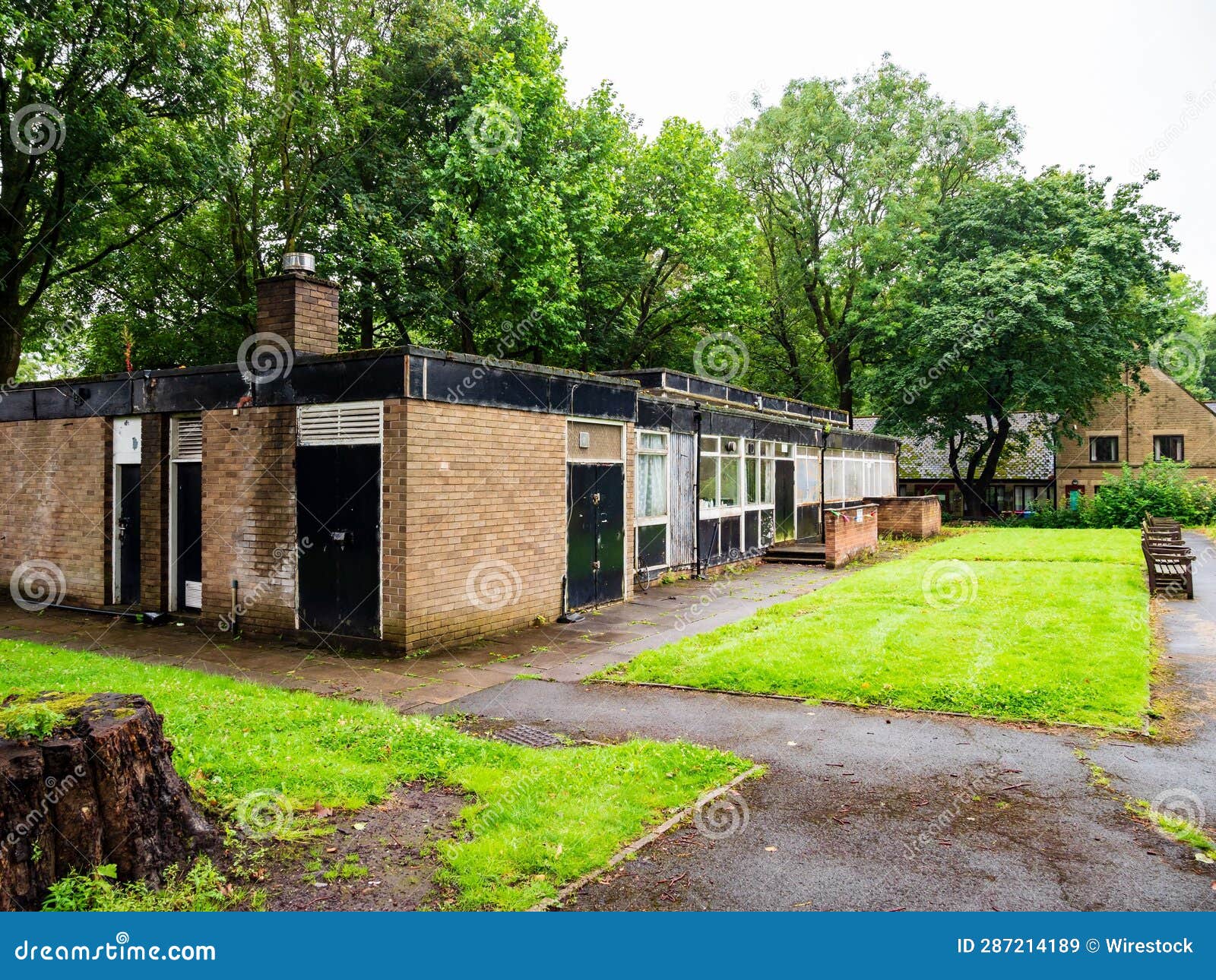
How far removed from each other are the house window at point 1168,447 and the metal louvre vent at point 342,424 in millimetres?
39498

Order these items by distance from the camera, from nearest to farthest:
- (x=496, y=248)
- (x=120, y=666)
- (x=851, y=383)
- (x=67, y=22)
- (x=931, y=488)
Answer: (x=120, y=666), (x=67, y=22), (x=496, y=248), (x=851, y=383), (x=931, y=488)

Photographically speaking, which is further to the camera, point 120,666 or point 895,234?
point 895,234

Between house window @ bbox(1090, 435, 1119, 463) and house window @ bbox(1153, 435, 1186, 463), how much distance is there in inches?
59.9

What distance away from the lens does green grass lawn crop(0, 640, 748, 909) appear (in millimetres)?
4191

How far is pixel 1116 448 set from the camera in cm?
3944

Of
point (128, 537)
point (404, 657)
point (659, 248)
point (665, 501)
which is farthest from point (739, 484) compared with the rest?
point (659, 248)

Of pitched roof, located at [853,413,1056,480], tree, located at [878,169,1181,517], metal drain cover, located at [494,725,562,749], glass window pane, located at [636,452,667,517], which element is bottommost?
metal drain cover, located at [494,725,562,749]

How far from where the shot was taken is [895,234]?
34.8 metres

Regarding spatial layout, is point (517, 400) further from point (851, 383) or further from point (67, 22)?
point (851, 383)

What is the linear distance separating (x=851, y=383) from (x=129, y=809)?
36.4 metres

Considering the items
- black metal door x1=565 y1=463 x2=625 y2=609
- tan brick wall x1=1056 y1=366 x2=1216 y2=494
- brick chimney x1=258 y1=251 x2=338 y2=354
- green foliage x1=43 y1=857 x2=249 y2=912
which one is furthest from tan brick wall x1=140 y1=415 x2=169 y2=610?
tan brick wall x1=1056 y1=366 x2=1216 y2=494

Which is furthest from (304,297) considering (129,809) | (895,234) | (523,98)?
(895,234)

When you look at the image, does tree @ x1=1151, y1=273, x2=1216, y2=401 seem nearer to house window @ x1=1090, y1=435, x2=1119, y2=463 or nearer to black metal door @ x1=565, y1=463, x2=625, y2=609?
house window @ x1=1090, y1=435, x2=1119, y2=463

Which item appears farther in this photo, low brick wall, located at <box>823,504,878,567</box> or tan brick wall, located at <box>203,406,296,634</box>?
low brick wall, located at <box>823,504,878,567</box>
